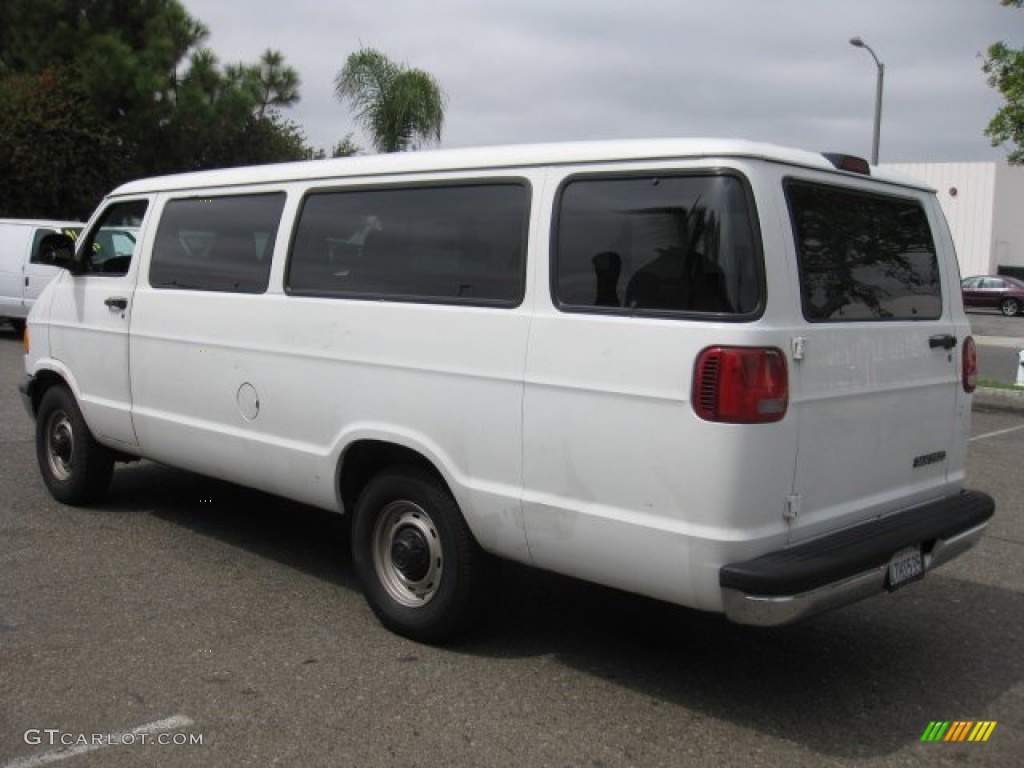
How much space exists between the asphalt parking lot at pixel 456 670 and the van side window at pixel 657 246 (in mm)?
1542

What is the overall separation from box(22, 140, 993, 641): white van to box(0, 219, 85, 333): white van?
1239cm

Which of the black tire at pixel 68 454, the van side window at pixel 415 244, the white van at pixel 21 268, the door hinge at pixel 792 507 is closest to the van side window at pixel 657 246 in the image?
the van side window at pixel 415 244

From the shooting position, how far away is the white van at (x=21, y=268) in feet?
54.2

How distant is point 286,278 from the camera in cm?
509

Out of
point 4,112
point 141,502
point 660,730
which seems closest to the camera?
point 660,730

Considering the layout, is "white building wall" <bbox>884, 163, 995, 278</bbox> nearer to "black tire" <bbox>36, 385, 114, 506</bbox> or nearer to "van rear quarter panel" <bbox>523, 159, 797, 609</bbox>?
"black tire" <bbox>36, 385, 114, 506</bbox>

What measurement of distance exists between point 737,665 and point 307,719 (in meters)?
1.84

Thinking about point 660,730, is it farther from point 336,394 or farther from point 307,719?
point 336,394

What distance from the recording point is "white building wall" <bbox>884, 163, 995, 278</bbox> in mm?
42469

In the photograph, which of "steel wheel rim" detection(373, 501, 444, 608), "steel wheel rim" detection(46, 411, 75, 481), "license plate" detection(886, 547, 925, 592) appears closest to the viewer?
"license plate" detection(886, 547, 925, 592)

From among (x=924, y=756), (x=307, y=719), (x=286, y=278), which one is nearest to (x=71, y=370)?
(x=286, y=278)

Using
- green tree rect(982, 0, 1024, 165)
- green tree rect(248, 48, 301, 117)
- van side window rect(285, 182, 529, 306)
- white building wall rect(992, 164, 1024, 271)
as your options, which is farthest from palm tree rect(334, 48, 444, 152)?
white building wall rect(992, 164, 1024, 271)

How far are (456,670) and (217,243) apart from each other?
106 inches

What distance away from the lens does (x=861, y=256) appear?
13.7ft
